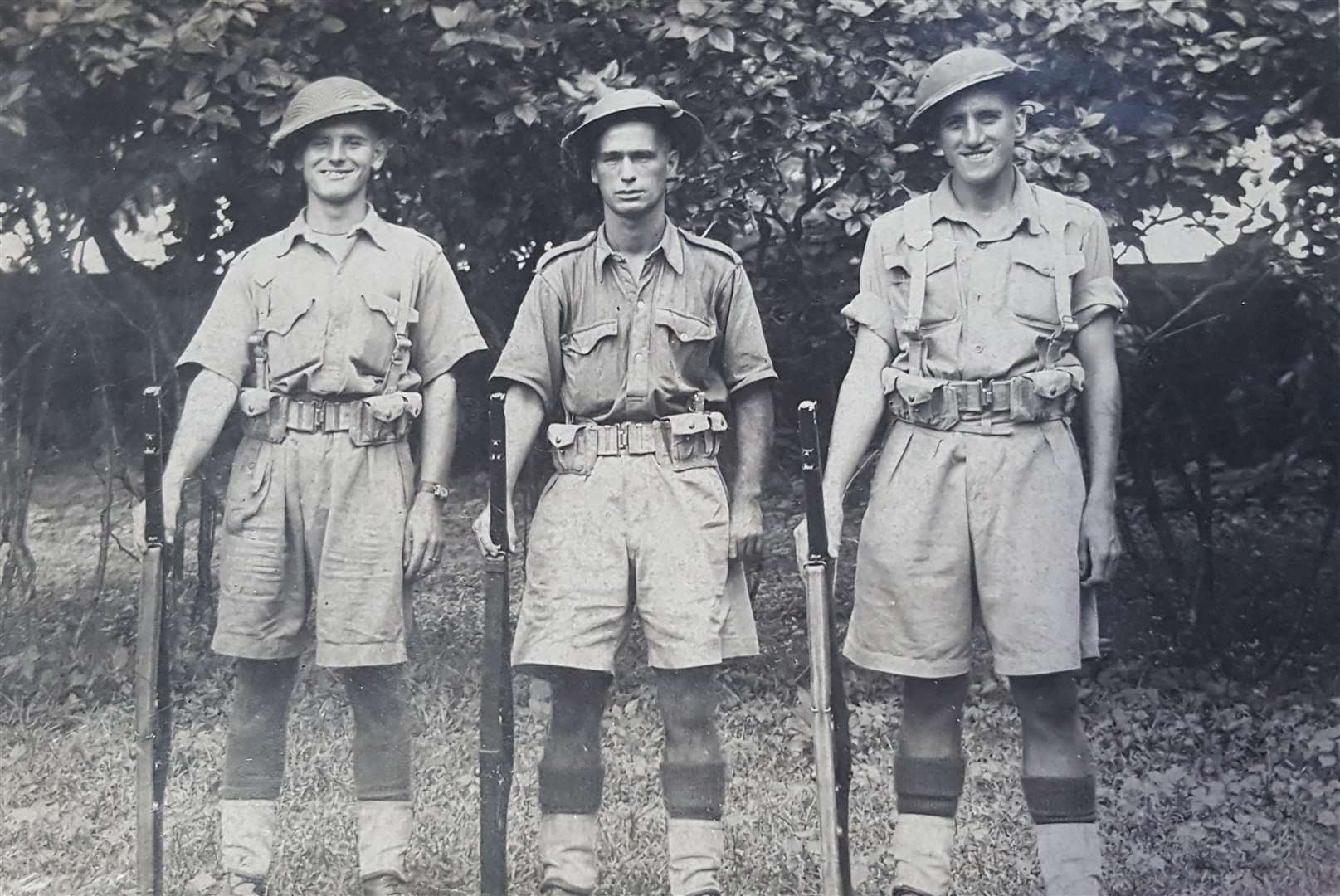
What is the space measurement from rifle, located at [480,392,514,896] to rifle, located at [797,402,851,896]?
2.88 feet

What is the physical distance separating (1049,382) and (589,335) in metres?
1.31

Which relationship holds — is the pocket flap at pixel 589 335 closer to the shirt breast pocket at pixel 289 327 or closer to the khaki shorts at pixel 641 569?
the khaki shorts at pixel 641 569

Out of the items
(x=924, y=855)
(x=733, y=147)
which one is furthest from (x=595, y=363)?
(x=924, y=855)

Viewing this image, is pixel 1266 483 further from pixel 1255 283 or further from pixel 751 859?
pixel 751 859

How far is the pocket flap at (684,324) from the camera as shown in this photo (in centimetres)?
410

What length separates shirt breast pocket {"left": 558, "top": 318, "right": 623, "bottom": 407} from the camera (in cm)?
410

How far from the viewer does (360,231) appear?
4.30 meters

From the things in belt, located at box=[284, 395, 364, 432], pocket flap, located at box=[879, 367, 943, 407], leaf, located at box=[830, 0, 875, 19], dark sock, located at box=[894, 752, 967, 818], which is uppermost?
leaf, located at box=[830, 0, 875, 19]

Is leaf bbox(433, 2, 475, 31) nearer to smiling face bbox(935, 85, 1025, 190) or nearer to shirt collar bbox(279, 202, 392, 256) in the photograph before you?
shirt collar bbox(279, 202, 392, 256)

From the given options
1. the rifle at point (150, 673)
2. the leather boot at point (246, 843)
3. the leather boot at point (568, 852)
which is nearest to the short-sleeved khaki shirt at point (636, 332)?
the rifle at point (150, 673)

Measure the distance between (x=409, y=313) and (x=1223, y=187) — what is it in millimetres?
2567

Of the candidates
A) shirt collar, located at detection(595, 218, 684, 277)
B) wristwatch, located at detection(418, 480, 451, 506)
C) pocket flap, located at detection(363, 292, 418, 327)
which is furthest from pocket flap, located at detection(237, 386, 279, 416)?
shirt collar, located at detection(595, 218, 684, 277)

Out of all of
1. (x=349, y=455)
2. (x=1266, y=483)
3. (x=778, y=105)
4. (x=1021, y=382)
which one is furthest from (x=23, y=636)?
(x=1266, y=483)

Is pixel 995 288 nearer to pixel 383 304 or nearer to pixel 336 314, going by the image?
pixel 383 304
